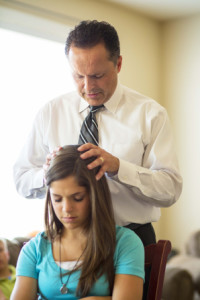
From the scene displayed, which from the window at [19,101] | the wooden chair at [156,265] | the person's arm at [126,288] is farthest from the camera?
the window at [19,101]

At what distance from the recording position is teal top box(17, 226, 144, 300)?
4.83 feet

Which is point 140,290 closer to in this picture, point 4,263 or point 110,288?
point 110,288

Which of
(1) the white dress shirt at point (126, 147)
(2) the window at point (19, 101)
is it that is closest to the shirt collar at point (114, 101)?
(1) the white dress shirt at point (126, 147)

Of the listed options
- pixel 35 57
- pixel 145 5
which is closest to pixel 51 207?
pixel 35 57

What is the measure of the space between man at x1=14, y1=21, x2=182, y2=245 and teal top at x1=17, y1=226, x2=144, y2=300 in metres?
0.22

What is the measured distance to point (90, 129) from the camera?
6.25 ft

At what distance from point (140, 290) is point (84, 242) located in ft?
0.78

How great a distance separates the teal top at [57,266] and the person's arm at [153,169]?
0.62ft

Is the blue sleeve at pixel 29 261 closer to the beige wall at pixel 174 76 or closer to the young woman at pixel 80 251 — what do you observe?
the young woman at pixel 80 251

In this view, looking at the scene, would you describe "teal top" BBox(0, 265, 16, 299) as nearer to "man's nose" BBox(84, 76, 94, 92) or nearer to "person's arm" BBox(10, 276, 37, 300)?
"person's arm" BBox(10, 276, 37, 300)

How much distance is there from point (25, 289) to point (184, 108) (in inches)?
171

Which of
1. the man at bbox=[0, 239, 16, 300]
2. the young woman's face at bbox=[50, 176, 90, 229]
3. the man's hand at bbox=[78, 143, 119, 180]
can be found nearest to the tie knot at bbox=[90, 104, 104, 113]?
the man's hand at bbox=[78, 143, 119, 180]

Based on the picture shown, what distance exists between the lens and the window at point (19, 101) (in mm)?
4262

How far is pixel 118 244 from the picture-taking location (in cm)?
154
